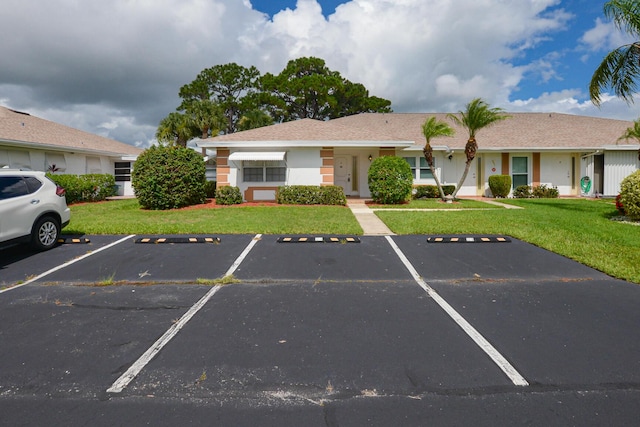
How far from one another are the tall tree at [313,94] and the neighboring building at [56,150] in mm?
15685

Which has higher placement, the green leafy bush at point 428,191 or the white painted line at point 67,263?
the green leafy bush at point 428,191

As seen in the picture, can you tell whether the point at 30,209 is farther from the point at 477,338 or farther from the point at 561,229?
the point at 561,229

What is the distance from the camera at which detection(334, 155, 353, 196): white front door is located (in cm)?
1875

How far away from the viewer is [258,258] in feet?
22.0

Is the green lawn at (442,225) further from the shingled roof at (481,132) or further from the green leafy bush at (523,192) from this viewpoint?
the green leafy bush at (523,192)

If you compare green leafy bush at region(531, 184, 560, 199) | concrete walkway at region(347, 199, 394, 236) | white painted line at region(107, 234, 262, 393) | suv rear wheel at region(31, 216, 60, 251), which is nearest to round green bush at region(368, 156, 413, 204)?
concrete walkway at region(347, 199, 394, 236)

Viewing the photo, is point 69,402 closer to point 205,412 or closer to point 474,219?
point 205,412

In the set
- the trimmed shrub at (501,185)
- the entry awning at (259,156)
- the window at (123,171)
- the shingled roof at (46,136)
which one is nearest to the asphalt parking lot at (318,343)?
the entry awning at (259,156)

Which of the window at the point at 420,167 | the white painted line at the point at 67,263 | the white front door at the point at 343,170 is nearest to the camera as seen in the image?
the white painted line at the point at 67,263

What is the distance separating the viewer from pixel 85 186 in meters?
16.8

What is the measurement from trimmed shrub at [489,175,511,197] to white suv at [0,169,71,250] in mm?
18563

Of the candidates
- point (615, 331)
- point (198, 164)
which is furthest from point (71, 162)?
point (615, 331)

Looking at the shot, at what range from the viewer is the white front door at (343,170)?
18.8 m

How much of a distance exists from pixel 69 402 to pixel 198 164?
12.9 metres
